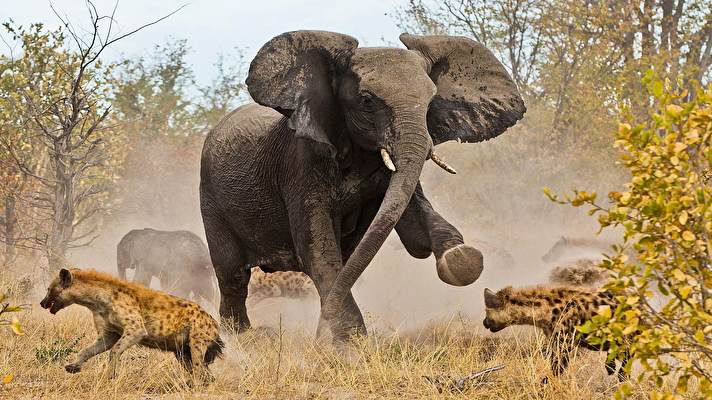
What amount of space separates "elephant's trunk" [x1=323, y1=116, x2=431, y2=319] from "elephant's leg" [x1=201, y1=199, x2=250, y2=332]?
Result: 106 inches

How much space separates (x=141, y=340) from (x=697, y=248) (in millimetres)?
3512

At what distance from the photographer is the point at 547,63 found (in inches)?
942

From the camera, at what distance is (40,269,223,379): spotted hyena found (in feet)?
21.9

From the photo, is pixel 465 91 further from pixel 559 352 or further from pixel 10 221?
pixel 10 221

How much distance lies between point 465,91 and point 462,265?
6.17 feet

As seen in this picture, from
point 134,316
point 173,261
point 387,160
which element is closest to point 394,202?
point 387,160

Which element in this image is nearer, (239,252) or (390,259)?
(239,252)

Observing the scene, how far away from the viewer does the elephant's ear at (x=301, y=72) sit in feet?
28.0

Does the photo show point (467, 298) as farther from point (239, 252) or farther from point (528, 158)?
point (528, 158)

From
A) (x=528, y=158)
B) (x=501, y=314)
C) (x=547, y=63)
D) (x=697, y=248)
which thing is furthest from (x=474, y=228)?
(x=697, y=248)

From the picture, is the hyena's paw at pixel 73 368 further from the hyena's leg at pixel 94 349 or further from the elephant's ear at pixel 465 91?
the elephant's ear at pixel 465 91

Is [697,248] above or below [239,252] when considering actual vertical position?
below

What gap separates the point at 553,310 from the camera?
716 cm

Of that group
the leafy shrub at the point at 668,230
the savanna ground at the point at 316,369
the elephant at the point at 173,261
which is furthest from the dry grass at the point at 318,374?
the elephant at the point at 173,261
